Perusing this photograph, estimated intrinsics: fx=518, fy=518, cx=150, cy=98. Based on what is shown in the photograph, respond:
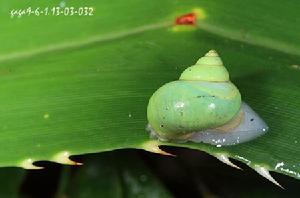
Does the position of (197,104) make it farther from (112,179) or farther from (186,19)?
(112,179)

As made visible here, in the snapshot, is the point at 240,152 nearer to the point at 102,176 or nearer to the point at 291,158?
the point at 291,158

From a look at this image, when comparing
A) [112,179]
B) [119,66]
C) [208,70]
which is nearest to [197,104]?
[208,70]

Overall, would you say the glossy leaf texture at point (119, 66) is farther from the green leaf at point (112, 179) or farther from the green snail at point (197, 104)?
the green leaf at point (112, 179)

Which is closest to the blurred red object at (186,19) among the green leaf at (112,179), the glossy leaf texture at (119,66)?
the glossy leaf texture at (119,66)

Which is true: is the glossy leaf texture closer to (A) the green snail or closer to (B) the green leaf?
(A) the green snail

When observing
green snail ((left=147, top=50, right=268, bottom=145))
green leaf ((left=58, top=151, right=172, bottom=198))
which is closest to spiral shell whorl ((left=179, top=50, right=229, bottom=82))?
green snail ((left=147, top=50, right=268, bottom=145))

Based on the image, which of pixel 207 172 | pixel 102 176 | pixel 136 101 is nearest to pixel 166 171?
pixel 207 172

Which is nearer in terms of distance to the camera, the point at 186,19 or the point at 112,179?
the point at 186,19
